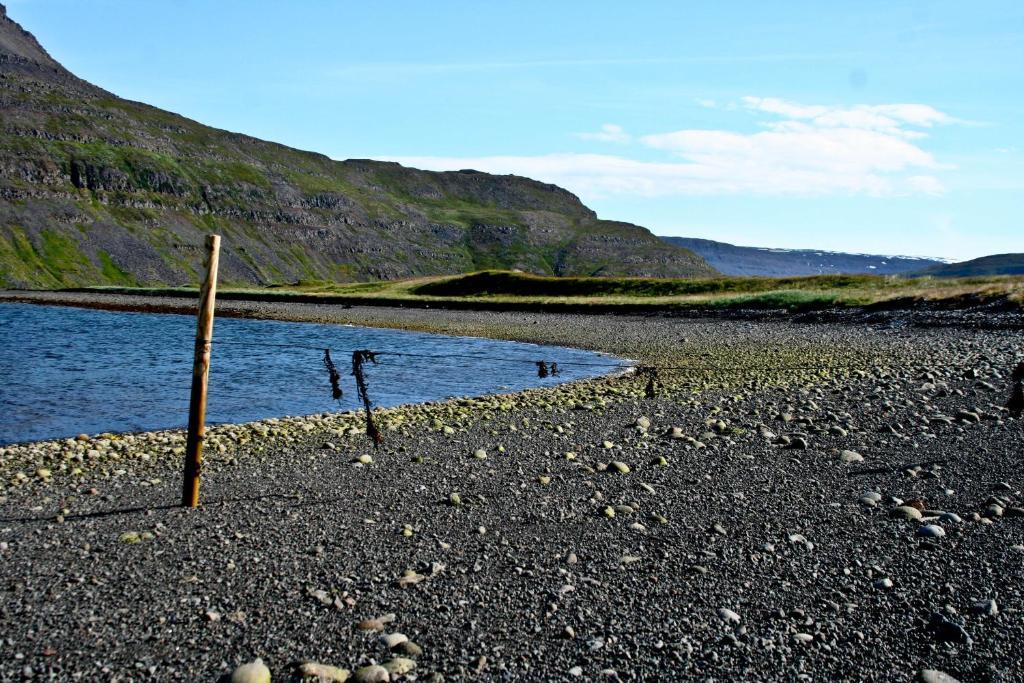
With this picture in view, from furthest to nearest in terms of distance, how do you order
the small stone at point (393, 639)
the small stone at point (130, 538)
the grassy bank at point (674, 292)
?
1. the grassy bank at point (674, 292)
2. the small stone at point (130, 538)
3. the small stone at point (393, 639)

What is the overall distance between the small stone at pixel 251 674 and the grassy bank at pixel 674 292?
180 ft

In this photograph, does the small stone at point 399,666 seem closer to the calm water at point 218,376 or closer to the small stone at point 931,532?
the small stone at point 931,532

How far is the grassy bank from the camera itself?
2283 inches

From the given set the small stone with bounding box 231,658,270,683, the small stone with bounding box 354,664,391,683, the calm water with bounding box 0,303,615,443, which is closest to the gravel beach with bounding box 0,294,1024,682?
the small stone with bounding box 354,664,391,683

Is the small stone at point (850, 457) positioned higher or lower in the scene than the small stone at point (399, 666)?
higher

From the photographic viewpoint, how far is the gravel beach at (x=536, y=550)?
25.7 ft

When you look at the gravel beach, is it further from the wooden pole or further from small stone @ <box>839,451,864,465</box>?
the wooden pole

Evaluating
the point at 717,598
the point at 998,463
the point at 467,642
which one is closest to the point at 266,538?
the point at 467,642

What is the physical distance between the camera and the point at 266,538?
11.5m

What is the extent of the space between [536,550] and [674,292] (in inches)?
3186

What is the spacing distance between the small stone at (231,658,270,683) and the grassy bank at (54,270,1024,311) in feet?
180

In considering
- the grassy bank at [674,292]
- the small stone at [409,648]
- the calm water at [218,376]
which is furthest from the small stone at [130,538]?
the grassy bank at [674,292]

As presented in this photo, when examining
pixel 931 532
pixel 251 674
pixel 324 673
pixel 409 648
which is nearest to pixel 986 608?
pixel 931 532

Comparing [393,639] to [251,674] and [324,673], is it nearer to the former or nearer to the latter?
[324,673]
